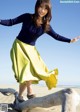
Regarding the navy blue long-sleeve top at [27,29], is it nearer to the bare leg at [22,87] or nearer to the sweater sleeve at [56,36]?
the sweater sleeve at [56,36]

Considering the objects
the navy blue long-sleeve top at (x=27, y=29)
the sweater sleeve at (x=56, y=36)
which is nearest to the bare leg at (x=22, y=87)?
the navy blue long-sleeve top at (x=27, y=29)

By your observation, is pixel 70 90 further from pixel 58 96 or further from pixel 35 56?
pixel 35 56

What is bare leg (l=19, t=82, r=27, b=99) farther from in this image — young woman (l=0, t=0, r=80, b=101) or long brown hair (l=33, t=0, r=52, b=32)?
long brown hair (l=33, t=0, r=52, b=32)

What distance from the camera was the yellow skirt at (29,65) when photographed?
6184 millimetres

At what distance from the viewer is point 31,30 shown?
6391mm

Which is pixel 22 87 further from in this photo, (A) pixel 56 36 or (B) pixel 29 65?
(A) pixel 56 36

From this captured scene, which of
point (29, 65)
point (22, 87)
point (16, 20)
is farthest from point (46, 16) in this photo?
point (22, 87)

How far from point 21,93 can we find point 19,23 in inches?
45.1

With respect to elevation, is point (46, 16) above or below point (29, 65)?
above

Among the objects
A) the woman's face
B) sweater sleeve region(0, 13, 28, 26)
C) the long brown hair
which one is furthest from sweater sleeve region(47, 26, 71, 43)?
sweater sleeve region(0, 13, 28, 26)

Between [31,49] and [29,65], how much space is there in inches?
11.9

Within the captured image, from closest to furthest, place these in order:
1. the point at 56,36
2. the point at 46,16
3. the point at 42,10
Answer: the point at 42,10 → the point at 46,16 → the point at 56,36

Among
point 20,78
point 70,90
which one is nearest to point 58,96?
point 70,90

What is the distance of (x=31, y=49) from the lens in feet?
21.0
